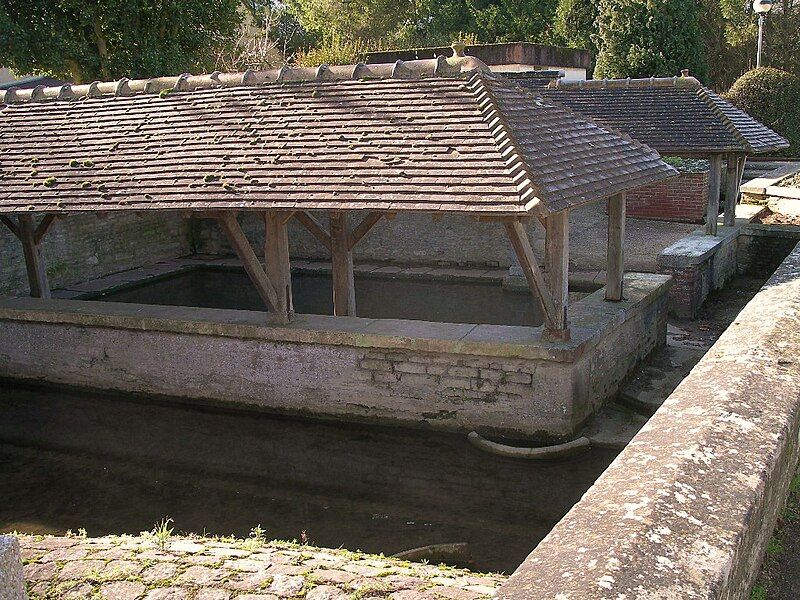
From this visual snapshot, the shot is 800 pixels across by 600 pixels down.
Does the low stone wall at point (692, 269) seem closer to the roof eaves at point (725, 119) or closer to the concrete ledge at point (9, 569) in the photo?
the roof eaves at point (725, 119)

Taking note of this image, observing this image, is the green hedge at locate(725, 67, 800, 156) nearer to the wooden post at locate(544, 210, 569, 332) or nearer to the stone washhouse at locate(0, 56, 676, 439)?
the stone washhouse at locate(0, 56, 676, 439)

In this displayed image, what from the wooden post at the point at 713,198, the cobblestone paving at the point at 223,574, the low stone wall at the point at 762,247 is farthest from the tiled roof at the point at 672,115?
the cobblestone paving at the point at 223,574

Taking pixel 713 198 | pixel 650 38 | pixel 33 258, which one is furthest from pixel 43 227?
pixel 650 38

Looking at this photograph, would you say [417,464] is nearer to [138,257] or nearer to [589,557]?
[589,557]

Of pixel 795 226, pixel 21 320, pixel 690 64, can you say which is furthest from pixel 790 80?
pixel 21 320

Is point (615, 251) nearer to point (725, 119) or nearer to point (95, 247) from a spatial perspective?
point (725, 119)

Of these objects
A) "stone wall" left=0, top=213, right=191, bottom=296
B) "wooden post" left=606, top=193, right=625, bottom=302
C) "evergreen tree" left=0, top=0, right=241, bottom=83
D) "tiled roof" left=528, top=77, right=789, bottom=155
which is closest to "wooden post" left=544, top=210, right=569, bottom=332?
"wooden post" left=606, top=193, right=625, bottom=302

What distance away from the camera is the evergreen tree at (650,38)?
71.3ft

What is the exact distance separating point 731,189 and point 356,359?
7258 millimetres

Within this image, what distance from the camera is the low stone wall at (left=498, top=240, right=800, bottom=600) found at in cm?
225

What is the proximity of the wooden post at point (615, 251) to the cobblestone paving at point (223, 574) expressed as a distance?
4783 millimetres

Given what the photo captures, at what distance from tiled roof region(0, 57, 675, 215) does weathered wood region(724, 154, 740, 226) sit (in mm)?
3881

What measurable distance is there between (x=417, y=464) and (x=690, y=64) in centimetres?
1927

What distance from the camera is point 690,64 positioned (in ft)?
73.2
